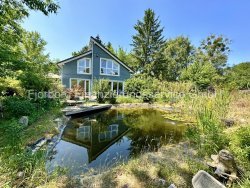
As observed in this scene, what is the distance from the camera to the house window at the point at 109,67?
18.3 metres

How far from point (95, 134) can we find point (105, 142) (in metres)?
0.91

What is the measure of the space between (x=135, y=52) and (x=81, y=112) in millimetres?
21303

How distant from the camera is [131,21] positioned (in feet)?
91.4

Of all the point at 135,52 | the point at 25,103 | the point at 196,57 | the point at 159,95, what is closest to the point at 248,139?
the point at 25,103

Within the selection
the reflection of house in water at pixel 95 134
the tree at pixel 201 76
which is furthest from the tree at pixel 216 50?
the reflection of house in water at pixel 95 134

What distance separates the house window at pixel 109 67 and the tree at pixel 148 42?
9.41 meters

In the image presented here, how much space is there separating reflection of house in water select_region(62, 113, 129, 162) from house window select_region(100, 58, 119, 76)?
11059 mm

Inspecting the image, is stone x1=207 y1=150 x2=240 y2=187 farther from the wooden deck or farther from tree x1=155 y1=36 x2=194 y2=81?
tree x1=155 y1=36 x2=194 y2=81

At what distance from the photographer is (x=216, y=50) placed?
92.2ft

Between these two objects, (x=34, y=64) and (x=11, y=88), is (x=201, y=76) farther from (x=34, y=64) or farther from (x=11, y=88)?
(x=11, y=88)

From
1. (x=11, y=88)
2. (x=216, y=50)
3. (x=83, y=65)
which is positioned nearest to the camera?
(x=11, y=88)

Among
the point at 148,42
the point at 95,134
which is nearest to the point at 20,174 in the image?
the point at 95,134

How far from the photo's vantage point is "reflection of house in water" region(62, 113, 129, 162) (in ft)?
16.7

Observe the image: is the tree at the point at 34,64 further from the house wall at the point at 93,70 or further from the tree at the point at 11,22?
the house wall at the point at 93,70
